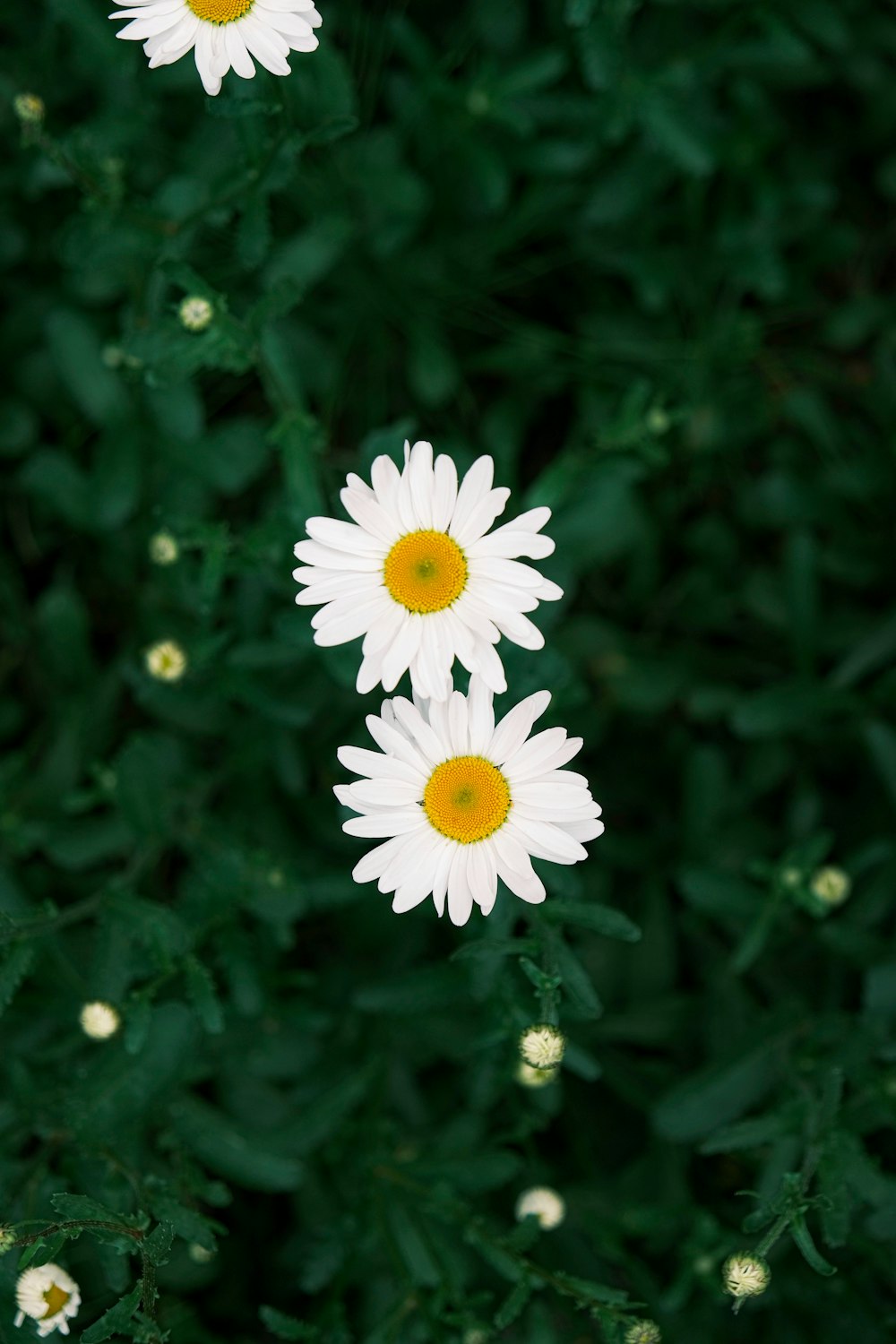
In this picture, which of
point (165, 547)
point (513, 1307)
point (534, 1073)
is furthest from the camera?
point (165, 547)

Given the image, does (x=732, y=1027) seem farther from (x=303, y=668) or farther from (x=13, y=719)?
(x=13, y=719)

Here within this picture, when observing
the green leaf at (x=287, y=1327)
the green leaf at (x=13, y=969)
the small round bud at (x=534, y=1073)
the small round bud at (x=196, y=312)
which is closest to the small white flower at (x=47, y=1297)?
the green leaf at (x=287, y=1327)

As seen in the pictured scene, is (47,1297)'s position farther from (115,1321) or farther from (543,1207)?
(543,1207)

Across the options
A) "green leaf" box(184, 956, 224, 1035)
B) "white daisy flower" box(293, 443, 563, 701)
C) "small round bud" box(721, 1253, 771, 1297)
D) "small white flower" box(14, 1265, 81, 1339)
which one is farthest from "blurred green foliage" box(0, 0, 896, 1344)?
"white daisy flower" box(293, 443, 563, 701)

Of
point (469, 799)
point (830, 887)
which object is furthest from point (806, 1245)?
point (830, 887)

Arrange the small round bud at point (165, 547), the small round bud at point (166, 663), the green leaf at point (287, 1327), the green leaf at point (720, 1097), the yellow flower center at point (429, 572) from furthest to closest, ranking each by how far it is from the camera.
A: the green leaf at point (720, 1097) < the small round bud at point (166, 663) < the small round bud at point (165, 547) < the green leaf at point (287, 1327) < the yellow flower center at point (429, 572)

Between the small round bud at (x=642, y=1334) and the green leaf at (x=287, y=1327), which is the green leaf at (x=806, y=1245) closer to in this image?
the small round bud at (x=642, y=1334)
